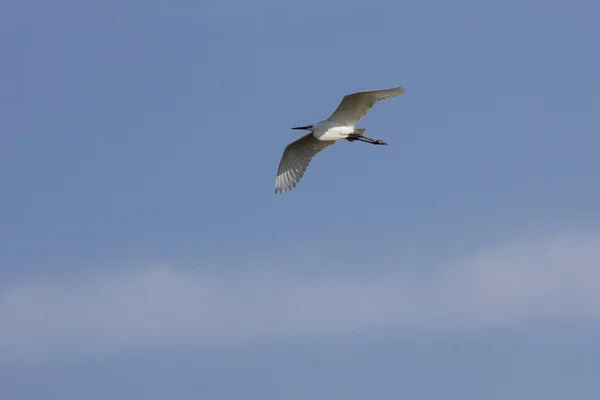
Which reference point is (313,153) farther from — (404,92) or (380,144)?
(404,92)

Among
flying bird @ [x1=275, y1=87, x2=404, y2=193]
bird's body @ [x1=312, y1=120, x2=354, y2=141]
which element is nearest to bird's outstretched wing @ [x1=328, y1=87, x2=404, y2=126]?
flying bird @ [x1=275, y1=87, x2=404, y2=193]

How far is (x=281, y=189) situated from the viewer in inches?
1394

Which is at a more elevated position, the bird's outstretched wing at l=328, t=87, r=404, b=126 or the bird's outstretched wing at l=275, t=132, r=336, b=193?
the bird's outstretched wing at l=328, t=87, r=404, b=126

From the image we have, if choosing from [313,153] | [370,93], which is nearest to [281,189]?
[313,153]

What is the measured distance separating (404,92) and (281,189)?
6026 mm

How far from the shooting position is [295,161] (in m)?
35.6

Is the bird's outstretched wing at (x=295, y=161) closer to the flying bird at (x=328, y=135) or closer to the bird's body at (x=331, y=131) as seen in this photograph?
the flying bird at (x=328, y=135)

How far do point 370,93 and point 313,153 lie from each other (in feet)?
14.2

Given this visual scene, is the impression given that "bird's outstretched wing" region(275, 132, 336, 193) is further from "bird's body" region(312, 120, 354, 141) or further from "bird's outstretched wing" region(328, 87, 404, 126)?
"bird's outstretched wing" region(328, 87, 404, 126)

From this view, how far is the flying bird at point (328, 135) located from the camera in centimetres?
3241

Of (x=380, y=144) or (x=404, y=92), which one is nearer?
(x=404, y=92)

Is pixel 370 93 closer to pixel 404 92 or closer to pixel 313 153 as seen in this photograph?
pixel 404 92

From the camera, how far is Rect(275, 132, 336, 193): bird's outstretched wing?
116 feet

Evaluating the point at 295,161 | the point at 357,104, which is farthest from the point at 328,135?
the point at 295,161
